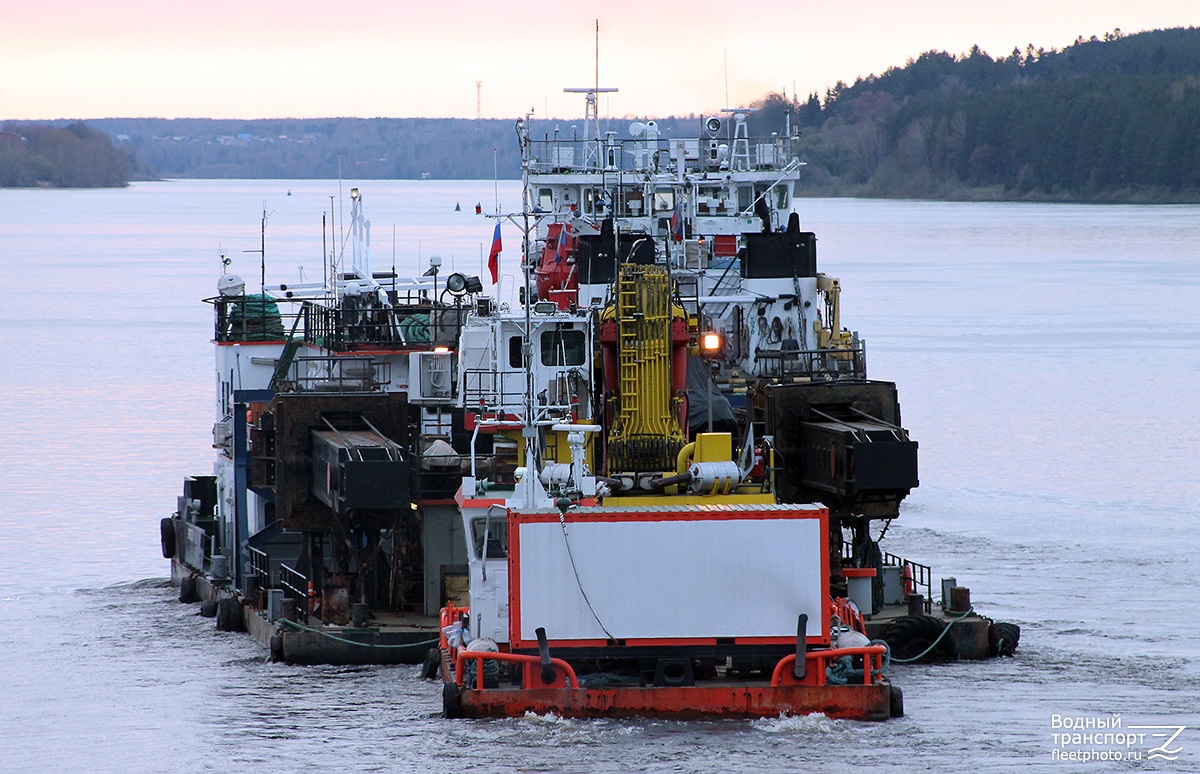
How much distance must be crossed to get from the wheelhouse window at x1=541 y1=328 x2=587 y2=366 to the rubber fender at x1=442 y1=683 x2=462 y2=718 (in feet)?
23.0

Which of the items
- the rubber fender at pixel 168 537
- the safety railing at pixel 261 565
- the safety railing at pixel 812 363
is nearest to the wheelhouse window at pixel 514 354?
the safety railing at pixel 812 363

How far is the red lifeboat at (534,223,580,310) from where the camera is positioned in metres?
39.9

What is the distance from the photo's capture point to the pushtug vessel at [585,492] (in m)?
22.6

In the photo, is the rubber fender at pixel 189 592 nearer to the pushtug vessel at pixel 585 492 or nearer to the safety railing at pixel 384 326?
the pushtug vessel at pixel 585 492

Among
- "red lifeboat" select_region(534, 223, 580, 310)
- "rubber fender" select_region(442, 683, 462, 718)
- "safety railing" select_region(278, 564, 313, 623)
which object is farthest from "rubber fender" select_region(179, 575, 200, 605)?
"rubber fender" select_region(442, 683, 462, 718)

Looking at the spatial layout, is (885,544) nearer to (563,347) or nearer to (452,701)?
(563,347)

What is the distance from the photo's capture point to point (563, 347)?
28.9m

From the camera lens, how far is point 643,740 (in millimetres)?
22422

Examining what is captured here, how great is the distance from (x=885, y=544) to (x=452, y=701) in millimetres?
17324

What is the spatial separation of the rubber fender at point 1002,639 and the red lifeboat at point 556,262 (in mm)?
13257

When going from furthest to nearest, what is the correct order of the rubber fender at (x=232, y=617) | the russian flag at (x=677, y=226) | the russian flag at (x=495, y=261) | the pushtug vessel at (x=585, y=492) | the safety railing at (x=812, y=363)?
1. the russian flag at (x=677, y=226)
2. the russian flag at (x=495, y=261)
3. the rubber fender at (x=232, y=617)
4. the safety railing at (x=812, y=363)
5. the pushtug vessel at (x=585, y=492)

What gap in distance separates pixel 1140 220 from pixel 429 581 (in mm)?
161565

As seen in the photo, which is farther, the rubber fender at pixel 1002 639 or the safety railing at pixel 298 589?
the safety railing at pixel 298 589

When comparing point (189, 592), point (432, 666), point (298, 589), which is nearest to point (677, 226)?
point (189, 592)
